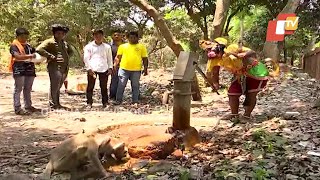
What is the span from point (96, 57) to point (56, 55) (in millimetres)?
918

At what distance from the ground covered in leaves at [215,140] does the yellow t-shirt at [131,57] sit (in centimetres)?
88

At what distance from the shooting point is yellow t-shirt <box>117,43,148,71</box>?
32.4ft

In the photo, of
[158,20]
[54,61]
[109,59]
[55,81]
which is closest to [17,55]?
[54,61]

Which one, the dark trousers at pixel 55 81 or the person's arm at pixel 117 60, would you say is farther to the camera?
the person's arm at pixel 117 60

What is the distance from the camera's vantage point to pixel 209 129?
6629 mm

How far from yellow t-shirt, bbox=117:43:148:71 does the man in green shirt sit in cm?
135

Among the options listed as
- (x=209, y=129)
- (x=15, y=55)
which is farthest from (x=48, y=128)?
(x=209, y=129)

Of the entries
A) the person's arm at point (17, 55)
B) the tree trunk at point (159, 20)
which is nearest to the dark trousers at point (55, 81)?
the person's arm at point (17, 55)

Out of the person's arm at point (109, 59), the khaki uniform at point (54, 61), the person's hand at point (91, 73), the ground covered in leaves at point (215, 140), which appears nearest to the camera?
the ground covered in leaves at point (215, 140)

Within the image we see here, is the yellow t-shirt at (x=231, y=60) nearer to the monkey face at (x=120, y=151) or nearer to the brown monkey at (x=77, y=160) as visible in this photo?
the monkey face at (x=120, y=151)

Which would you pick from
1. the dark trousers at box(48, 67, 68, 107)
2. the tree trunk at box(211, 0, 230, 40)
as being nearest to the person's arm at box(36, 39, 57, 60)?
the dark trousers at box(48, 67, 68, 107)

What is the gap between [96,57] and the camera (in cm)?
940

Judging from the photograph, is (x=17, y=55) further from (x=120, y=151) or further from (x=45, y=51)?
(x=120, y=151)

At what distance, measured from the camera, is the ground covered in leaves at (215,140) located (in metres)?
4.41
